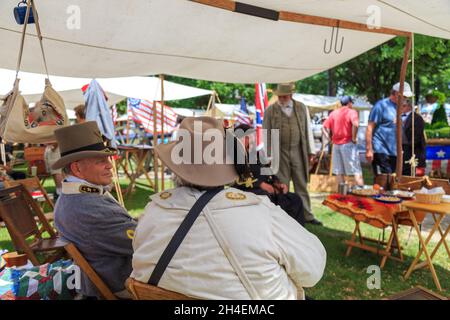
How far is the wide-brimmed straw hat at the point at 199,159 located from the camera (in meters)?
1.50

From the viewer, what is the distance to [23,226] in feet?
8.97

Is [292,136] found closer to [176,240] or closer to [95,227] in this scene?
[95,227]

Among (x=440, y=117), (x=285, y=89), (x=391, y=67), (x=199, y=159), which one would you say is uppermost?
(x=391, y=67)

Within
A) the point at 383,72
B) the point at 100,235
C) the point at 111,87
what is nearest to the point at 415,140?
the point at 100,235

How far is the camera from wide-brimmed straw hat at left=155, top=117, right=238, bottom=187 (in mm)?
1498

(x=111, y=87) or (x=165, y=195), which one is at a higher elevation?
(x=111, y=87)

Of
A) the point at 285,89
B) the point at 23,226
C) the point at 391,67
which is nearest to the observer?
the point at 23,226

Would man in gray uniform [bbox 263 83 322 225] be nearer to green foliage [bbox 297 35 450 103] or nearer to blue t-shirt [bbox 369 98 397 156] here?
blue t-shirt [bbox 369 98 397 156]

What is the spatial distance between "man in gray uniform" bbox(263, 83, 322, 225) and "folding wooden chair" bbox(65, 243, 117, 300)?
366 cm

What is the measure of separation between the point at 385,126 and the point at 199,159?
4748mm

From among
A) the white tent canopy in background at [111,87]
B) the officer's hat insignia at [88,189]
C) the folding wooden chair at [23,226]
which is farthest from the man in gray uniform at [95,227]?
the white tent canopy in background at [111,87]

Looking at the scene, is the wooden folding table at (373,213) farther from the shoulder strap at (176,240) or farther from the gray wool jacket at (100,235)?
the shoulder strap at (176,240)
